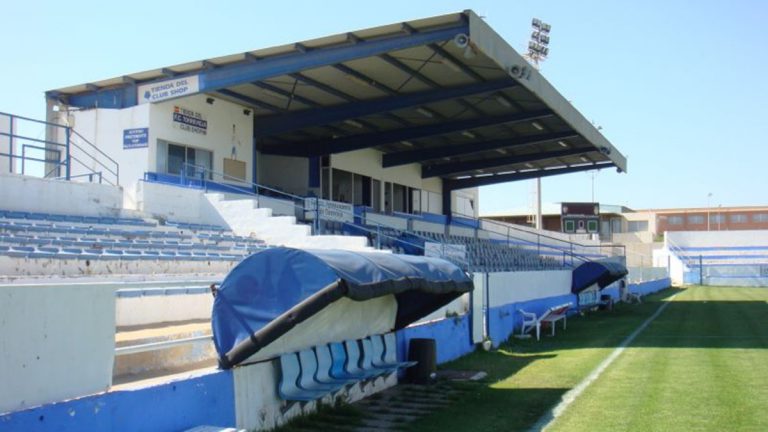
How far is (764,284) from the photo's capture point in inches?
2050

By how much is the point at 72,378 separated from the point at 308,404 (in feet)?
12.8

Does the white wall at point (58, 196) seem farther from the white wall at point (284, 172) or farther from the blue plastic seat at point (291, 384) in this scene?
the white wall at point (284, 172)

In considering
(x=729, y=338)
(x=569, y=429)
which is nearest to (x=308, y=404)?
(x=569, y=429)

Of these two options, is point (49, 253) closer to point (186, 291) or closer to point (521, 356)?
point (186, 291)

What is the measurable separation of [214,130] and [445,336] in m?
11.5

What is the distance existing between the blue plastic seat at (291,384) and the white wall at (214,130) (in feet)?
41.5

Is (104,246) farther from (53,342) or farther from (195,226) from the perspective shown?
(53,342)

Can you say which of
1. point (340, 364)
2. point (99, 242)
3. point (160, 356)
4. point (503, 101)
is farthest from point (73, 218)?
point (503, 101)

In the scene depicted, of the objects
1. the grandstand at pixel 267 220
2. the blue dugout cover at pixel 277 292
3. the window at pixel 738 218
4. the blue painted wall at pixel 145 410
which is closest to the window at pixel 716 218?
the window at pixel 738 218

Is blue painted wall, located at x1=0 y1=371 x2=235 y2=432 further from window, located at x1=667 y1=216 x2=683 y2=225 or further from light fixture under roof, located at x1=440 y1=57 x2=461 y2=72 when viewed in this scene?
window, located at x1=667 y1=216 x2=683 y2=225

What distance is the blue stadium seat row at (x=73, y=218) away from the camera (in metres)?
13.4

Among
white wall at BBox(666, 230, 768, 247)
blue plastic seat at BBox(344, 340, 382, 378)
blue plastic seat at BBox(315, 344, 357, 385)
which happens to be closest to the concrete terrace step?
blue plastic seat at BBox(315, 344, 357, 385)

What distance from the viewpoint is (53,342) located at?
537cm

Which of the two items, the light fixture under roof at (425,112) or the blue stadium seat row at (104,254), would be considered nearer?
the blue stadium seat row at (104,254)
